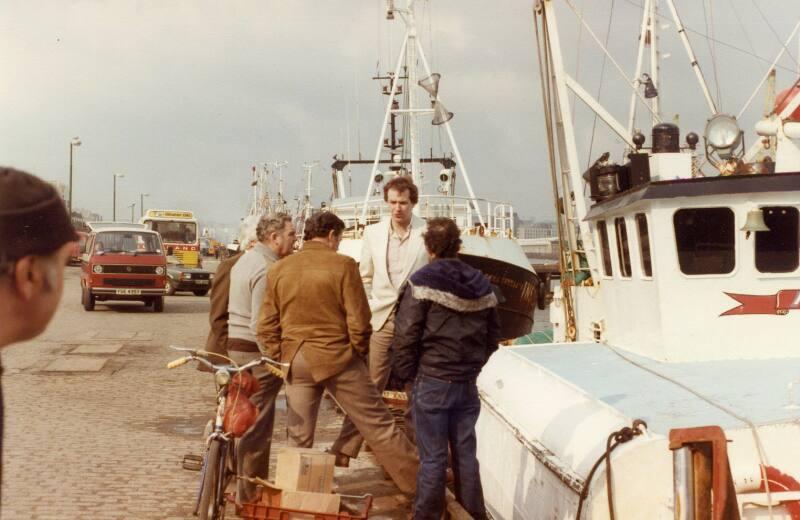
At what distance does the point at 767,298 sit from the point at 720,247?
0.53 metres

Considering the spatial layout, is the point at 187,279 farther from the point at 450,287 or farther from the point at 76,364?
the point at 450,287

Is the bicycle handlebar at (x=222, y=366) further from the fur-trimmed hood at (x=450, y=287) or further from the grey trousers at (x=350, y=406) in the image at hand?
the fur-trimmed hood at (x=450, y=287)

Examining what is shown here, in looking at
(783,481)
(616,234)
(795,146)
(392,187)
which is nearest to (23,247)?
(783,481)

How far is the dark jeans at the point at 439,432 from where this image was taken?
19.9ft

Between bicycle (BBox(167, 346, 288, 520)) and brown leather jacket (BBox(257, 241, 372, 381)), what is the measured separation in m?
0.53

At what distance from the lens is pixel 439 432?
6082 millimetres

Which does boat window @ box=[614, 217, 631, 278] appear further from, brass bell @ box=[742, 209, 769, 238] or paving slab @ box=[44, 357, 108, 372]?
paving slab @ box=[44, 357, 108, 372]

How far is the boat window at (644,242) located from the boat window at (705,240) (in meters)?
0.31

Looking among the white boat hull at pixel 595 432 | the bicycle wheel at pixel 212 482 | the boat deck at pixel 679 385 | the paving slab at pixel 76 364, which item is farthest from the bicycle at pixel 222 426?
the paving slab at pixel 76 364

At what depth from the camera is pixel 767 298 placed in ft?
25.4

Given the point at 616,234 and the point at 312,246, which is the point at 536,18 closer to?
the point at 616,234

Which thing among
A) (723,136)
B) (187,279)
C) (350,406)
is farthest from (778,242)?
(187,279)

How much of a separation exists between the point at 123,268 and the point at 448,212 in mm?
9336

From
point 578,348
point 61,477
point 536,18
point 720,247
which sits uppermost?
point 536,18
